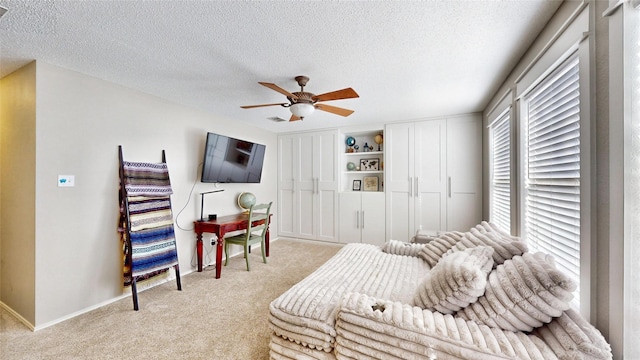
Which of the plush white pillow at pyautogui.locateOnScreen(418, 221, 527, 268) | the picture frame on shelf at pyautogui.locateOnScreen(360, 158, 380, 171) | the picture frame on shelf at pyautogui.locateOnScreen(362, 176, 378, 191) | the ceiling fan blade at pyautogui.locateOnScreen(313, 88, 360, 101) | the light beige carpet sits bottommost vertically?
the light beige carpet

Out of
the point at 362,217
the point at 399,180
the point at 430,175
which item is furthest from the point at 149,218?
the point at 430,175

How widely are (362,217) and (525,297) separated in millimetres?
3343

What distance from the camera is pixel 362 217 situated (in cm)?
439

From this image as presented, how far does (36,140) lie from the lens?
6.59 feet

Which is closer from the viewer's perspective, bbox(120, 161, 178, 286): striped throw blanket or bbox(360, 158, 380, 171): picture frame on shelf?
bbox(120, 161, 178, 286): striped throw blanket

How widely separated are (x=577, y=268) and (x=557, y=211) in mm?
349

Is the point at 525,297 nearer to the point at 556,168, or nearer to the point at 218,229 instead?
the point at 556,168

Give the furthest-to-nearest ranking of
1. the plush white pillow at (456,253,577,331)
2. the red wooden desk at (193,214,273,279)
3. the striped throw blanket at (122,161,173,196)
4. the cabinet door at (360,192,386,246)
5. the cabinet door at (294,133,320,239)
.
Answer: the cabinet door at (294,133,320,239), the cabinet door at (360,192,386,246), the red wooden desk at (193,214,273,279), the striped throw blanket at (122,161,173,196), the plush white pillow at (456,253,577,331)

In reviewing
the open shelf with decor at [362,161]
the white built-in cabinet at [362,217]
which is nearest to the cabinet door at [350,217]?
the white built-in cabinet at [362,217]

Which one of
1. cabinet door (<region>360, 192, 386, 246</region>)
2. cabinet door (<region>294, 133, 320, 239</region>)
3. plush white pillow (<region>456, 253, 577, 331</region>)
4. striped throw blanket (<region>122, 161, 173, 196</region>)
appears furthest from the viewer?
cabinet door (<region>294, 133, 320, 239</region>)

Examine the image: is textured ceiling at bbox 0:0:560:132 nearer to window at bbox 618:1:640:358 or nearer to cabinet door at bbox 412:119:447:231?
window at bbox 618:1:640:358

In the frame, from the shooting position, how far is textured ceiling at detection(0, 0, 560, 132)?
4.75 feet

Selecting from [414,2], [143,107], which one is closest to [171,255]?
[143,107]

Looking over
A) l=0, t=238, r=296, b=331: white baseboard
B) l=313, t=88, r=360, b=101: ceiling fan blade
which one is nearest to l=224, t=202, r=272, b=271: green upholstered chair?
l=0, t=238, r=296, b=331: white baseboard
